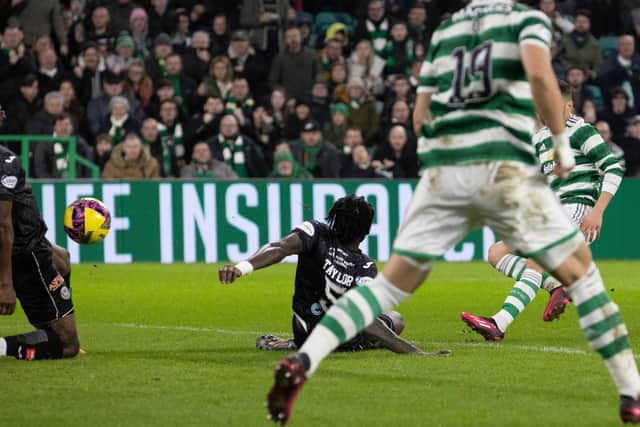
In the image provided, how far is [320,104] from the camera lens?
22.1 m

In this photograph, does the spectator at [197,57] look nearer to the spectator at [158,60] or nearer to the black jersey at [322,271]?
the spectator at [158,60]

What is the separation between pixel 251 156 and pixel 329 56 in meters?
3.22

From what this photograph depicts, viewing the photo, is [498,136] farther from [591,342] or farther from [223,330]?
[223,330]

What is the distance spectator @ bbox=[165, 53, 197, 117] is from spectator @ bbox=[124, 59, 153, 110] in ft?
1.60

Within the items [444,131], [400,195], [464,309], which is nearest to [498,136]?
[444,131]

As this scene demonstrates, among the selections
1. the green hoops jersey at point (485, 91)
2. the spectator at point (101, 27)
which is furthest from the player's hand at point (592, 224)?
the spectator at point (101, 27)

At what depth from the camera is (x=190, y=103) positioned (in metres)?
21.9

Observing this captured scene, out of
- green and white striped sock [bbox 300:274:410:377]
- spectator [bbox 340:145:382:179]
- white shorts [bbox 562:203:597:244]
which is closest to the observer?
green and white striped sock [bbox 300:274:410:377]

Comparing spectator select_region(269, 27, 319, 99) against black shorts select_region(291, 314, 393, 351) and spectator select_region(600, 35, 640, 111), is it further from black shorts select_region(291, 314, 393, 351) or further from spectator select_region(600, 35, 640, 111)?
black shorts select_region(291, 314, 393, 351)

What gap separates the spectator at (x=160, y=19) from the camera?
76.2 feet

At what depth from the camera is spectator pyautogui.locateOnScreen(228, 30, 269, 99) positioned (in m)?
22.8

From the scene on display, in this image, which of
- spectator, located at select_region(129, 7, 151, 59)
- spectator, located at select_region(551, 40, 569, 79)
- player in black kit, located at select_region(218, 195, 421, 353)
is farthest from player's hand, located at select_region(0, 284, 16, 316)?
spectator, located at select_region(551, 40, 569, 79)

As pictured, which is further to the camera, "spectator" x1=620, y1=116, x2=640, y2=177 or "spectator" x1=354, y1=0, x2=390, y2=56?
Answer: "spectator" x1=354, y1=0, x2=390, y2=56

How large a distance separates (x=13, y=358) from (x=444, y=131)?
13.1 ft
